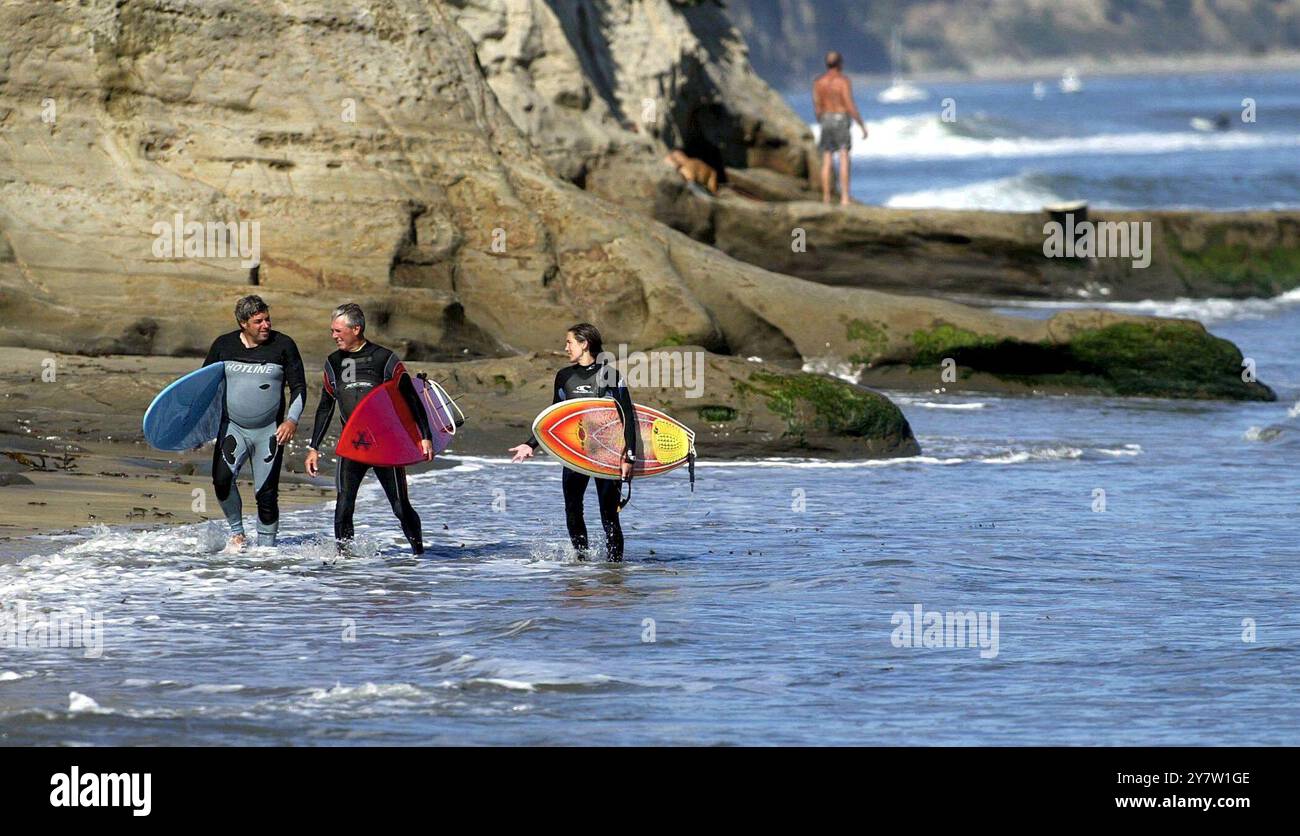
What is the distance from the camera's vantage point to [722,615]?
38.6 ft

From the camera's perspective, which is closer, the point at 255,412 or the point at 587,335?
the point at 587,335

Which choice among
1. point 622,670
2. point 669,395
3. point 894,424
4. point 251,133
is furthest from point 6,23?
point 622,670

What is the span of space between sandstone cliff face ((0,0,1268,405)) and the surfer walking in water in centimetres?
551

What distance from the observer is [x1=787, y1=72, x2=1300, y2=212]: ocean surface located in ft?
171

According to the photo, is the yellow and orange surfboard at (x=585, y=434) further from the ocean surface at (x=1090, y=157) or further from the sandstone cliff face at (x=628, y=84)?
the ocean surface at (x=1090, y=157)

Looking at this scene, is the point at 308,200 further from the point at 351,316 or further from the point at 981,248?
the point at 981,248

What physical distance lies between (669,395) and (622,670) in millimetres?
7025

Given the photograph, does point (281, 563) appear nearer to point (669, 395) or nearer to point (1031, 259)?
point (669, 395)

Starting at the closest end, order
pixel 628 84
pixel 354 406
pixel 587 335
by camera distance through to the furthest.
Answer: pixel 587 335
pixel 354 406
pixel 628 84

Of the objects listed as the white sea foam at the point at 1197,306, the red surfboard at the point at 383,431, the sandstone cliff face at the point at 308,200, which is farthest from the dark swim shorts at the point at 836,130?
the red surfboard at the point at 383,431

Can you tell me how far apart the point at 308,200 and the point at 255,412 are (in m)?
7.39

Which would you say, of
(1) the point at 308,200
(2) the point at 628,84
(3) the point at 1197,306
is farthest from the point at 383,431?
(2) the point at 628,84

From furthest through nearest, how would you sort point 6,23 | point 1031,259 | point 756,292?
point 1031,259, point 756,292, point 6,23

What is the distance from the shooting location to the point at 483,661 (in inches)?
412
